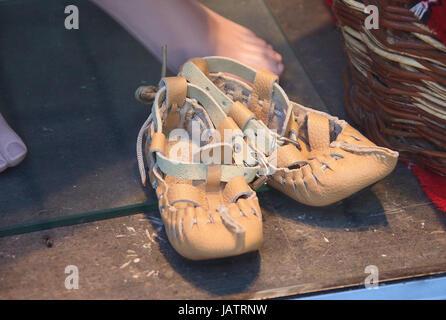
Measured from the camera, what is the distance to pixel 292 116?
75 cm

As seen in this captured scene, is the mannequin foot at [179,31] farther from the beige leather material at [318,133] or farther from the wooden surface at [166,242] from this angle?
the beige leather material at [318,133]

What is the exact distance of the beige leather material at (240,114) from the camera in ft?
2.47

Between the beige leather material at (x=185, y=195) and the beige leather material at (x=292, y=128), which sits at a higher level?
the beige leather material at (x=292, y=128)

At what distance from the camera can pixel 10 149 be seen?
771 mm

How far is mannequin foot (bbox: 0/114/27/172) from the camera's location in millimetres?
764

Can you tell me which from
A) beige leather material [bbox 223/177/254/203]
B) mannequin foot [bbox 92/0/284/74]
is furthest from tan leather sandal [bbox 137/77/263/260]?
mannequin foot [bbox 92/0/284/74]

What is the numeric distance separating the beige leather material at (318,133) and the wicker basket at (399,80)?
3.9 inches

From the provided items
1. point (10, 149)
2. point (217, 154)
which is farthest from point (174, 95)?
point (10, 149)

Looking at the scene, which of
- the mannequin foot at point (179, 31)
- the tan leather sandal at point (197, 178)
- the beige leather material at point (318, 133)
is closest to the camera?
the tan leather sandal at point (197, 178)

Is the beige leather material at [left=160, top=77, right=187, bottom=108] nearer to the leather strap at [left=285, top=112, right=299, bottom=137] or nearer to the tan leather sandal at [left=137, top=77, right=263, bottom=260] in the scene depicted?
the tan leather sandal at [left=137, top=77, right=263, bottom=260]

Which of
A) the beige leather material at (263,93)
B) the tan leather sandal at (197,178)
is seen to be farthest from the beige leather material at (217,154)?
the beige leather material at (263,93)
